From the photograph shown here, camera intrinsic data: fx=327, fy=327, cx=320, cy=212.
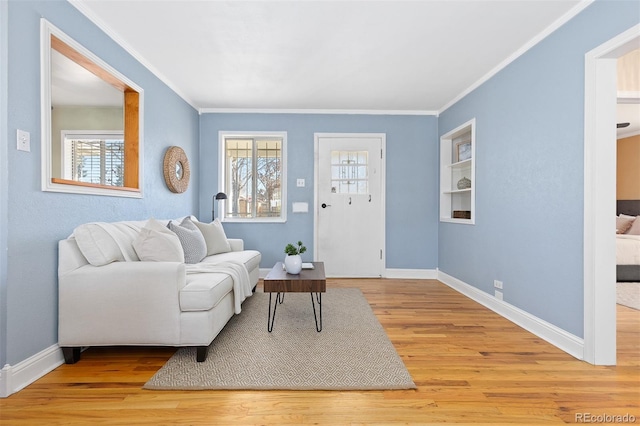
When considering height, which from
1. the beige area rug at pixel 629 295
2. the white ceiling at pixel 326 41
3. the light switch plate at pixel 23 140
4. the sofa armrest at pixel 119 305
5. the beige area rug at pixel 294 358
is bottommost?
the beige area rug at pixel 294 358

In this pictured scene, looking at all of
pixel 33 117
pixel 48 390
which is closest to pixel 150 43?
pixel 33 117

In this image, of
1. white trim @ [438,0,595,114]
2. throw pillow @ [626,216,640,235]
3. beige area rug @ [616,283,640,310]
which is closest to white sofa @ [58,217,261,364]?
white trim @ [438,0,595,114]

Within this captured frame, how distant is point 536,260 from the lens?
8.86ft

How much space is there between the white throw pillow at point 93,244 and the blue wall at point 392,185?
2.69m

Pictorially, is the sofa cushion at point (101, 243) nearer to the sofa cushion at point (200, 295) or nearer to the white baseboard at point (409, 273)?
the sofa cushion at point (200, 295)

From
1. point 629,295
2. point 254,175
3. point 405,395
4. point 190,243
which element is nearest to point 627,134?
point 629,295

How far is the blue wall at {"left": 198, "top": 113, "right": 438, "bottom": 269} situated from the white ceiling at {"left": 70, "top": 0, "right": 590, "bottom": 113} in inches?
28.6

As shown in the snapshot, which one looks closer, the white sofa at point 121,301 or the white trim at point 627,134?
the white sofa at point 121,301

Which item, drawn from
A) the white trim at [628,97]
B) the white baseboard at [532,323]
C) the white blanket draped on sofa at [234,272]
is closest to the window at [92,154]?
the white blanket draped on sofa at [234,272]

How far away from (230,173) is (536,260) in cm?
403

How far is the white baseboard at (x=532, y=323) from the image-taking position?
2.30m

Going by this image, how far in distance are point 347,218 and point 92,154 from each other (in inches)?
148

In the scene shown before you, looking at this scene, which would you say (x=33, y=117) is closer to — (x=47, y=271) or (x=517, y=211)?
(x=47, y=271)

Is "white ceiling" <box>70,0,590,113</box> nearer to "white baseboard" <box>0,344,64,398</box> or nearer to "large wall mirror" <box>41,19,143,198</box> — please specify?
"large wall mirror" <box>41,19,143,198</box>
